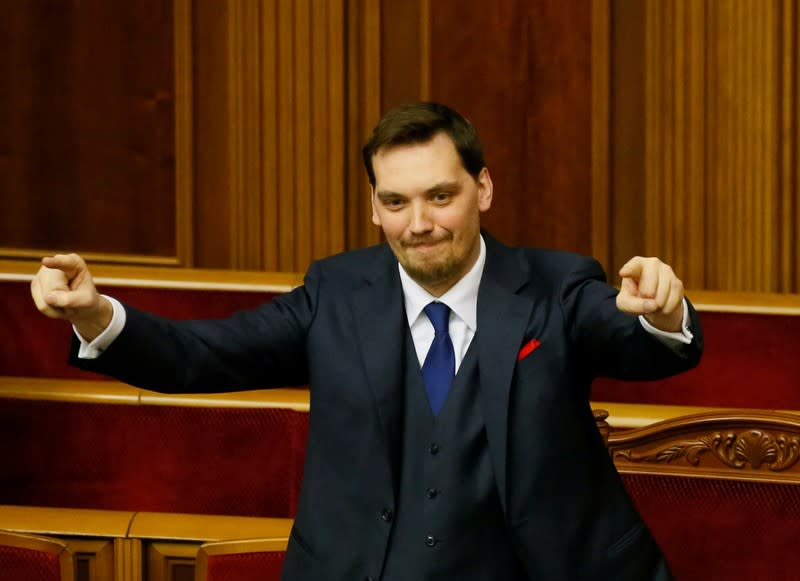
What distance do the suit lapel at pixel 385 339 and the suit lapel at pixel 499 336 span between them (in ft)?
0.10

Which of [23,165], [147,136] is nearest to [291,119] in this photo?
[147,136]

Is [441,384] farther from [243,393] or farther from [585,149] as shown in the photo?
[585,149]

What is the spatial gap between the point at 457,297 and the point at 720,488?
24 cm

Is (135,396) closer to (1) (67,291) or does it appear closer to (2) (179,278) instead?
(2) (179,278)

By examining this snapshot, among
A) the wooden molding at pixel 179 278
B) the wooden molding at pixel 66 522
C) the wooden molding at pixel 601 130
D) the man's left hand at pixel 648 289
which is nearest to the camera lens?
the man's left hand at pixel 648 289

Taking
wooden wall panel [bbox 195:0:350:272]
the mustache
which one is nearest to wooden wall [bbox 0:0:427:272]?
wooden wall panel [bbox 195:0:350:272]

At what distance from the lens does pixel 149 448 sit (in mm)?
951

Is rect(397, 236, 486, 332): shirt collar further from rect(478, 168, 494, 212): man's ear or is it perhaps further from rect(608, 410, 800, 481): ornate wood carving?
rect(608, 410, 800, 481): ornate wood carving

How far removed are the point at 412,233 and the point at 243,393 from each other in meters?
0.46

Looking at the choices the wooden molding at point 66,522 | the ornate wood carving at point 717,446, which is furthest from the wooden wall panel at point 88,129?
the ornate wood carving at point 717,446

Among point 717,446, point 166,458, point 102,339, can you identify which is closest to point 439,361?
point 102,339

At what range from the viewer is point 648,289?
0.49 m

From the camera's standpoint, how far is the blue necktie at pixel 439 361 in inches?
21.8

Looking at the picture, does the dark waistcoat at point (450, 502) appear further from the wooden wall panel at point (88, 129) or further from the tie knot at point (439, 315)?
the wooden wall panel at point (88, 129)
